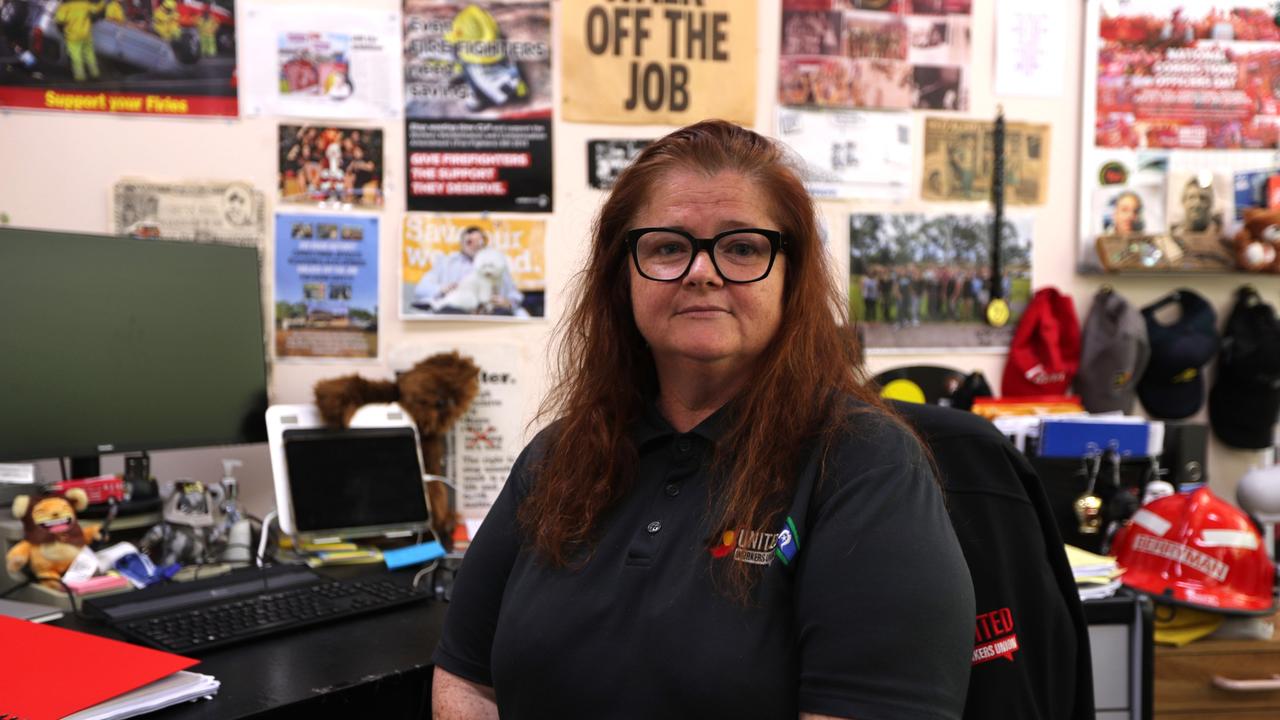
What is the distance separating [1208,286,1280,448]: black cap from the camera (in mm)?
1966

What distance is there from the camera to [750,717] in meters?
0.76

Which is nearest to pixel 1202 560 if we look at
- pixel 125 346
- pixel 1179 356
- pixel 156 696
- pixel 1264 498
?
pixel 1264 498

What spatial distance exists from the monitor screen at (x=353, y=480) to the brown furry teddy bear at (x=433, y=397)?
0.19ft

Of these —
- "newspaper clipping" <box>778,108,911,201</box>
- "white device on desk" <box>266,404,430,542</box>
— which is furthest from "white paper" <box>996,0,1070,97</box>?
"white device on desk" <box>266,404,430,542</box>

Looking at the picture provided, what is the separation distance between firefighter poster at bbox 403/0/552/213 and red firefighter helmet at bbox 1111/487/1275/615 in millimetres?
1298

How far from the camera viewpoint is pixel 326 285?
1.78m

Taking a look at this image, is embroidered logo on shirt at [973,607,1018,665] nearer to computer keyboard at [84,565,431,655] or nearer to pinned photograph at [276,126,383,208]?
computer keyboard at [84,565,431,655]

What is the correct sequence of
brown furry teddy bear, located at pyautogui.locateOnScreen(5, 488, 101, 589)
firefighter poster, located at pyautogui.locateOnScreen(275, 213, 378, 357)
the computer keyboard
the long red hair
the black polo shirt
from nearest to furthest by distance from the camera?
1. the black polo shirt
2. the long red hair
3. the computer keyboard
4. brown furry teddy bear, located at pyautogui.locateOnScreen(5, 488, 101, 589)
5. firefighter poster, located at pyautogui.locateOnScreen(275, 213, 378, 357)

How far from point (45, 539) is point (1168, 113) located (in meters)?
2.31

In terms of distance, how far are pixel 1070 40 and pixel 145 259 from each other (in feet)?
6.26

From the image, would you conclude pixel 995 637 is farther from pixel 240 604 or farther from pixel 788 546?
pixel 240 604

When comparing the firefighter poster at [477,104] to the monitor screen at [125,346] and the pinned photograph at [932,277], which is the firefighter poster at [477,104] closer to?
the monitor screen at [125,346]

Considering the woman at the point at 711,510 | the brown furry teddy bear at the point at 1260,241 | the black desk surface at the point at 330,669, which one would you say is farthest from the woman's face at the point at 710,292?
the brown furry teddy bear at the point at 1260,241

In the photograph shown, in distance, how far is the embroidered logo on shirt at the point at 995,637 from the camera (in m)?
0.94
